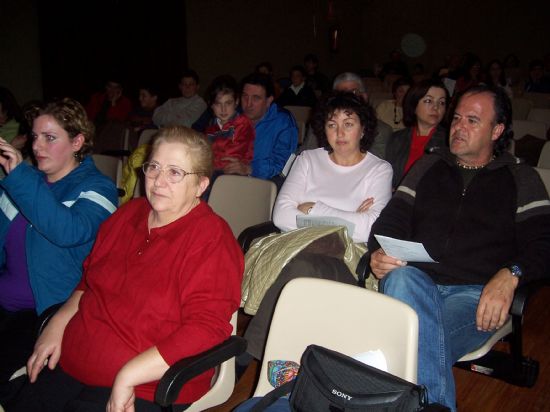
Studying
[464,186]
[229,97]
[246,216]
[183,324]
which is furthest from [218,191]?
[183,324]

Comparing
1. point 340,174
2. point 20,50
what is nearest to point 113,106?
point 20,50

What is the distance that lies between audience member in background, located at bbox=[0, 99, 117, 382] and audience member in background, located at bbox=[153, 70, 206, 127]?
351 cm

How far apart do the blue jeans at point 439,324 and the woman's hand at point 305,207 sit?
65 centimetres

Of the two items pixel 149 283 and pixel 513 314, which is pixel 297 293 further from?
pixel 513 314

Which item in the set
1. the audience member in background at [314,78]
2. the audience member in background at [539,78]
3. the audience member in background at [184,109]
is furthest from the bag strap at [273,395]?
the audience member in background at [539,78]

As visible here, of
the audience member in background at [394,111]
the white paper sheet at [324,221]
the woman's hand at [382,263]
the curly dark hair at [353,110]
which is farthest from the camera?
the audience member in background at [394,111]

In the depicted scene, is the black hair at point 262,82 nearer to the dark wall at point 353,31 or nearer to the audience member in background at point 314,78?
the dark wall at point 353,31

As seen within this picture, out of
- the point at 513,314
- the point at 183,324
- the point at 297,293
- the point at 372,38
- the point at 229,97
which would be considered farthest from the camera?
the point at 372,38

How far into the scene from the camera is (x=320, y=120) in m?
2.85

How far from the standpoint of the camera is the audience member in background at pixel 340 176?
2477mm

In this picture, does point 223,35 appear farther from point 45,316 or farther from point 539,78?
point 45,316

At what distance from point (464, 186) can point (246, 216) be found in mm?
1250

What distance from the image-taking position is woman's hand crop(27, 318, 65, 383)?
5.24 feet

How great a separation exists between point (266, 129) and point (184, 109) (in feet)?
6.53
